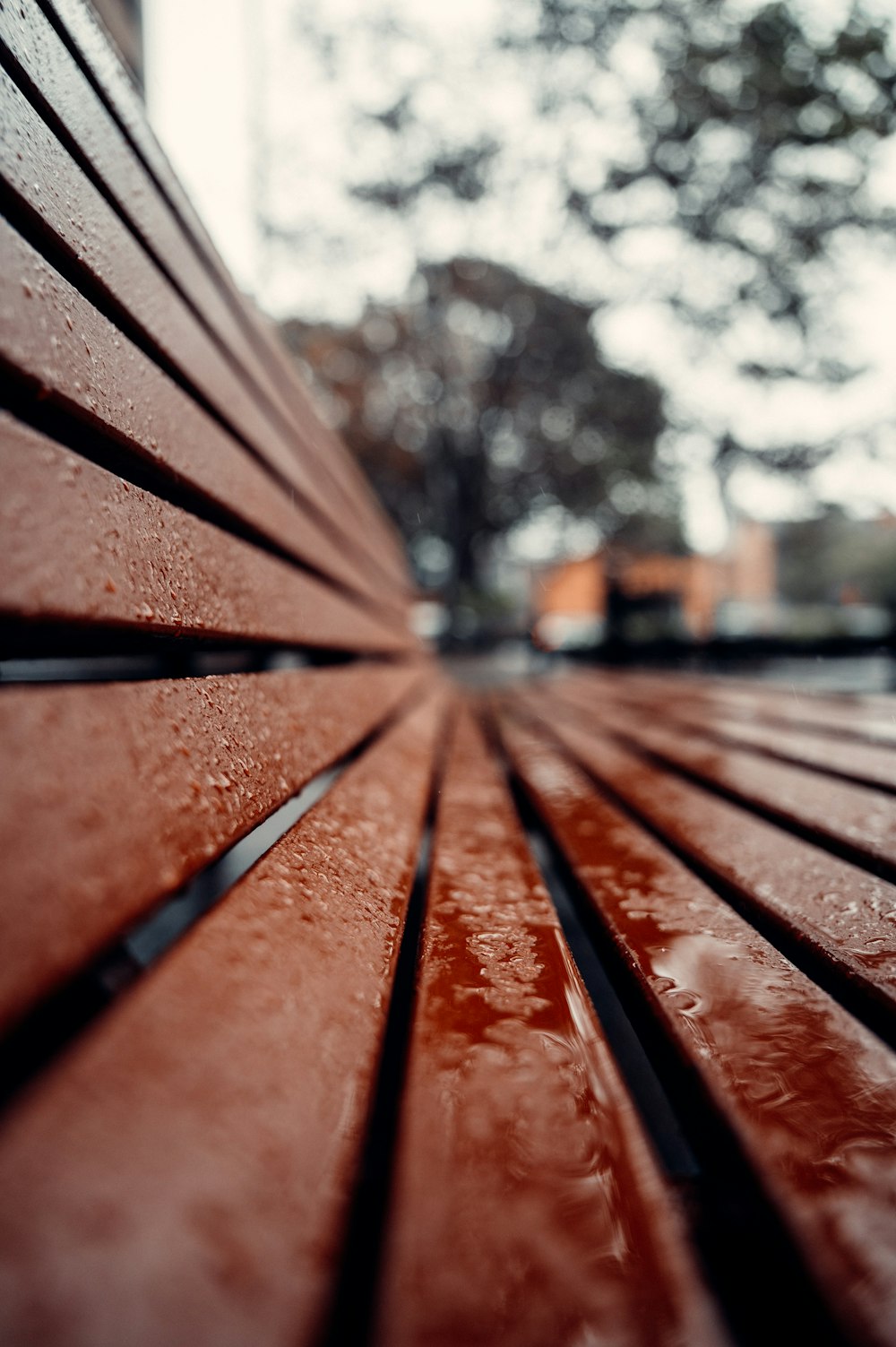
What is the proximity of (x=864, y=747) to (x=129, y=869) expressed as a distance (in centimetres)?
143

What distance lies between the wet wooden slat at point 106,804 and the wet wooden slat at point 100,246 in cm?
34

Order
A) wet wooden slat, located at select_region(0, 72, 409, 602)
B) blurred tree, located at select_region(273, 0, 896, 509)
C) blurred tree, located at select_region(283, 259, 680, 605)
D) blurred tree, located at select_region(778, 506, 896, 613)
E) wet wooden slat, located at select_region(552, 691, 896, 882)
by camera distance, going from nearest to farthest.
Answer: wet wooden slat, located at select_region(0, 72, 409, 602) < wet wooden slat, located at select_region(552, 691, 896, 882) < blurred tree, located at select_region(273, 0, 896, 509) < blurred tree, located at select_region(283, 259, 680, 605) < blurred tree, located at select_region(778, 506, 896, 613)

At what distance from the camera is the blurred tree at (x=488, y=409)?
356 inches

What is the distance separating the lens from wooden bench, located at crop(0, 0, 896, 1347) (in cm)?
33

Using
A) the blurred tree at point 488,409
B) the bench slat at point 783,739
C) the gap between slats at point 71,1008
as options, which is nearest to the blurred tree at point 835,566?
the blurred tree at point 488,409

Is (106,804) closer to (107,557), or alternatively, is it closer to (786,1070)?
(107,557)

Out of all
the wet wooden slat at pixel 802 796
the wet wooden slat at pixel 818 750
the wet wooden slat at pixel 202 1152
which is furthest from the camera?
the wet wooden slat at pixel 818 750

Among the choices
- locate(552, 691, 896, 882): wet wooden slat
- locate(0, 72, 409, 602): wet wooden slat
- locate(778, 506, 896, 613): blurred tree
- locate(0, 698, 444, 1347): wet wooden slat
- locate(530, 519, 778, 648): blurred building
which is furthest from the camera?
locate(778, 506, 896, 613): blurred tree

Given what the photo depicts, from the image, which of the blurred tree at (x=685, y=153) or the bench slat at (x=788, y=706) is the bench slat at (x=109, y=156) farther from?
the blurred tree at (x=685, y=153)

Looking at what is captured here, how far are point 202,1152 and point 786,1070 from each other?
35 centimetres

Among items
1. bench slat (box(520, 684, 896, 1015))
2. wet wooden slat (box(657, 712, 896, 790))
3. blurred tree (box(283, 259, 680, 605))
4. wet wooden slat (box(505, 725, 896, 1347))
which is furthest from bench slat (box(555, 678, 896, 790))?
blurred tree (box(283, 259, 680, 605))

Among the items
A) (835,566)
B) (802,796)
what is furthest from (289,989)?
(835,566)

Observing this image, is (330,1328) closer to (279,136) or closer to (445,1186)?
(445,1186)

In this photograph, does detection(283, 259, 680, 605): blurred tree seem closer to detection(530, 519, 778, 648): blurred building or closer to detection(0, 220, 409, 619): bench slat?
detection(530, 519, 778, 648): blurred building
